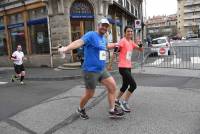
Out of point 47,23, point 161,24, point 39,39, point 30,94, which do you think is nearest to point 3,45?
point 39,39

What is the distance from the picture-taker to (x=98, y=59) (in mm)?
6145

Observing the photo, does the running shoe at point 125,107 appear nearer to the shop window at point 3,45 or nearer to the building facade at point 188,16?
the shop window at point 3,45

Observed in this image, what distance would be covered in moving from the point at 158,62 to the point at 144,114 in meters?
11.5

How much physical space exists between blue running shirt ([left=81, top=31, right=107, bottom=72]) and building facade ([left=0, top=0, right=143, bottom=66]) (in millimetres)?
12425

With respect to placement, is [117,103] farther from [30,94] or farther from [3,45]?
[3,45]

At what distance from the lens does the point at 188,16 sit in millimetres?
123188

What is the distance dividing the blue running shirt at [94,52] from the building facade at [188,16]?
384ft

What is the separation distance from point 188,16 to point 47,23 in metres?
111

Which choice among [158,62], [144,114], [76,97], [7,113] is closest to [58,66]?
[158,62]

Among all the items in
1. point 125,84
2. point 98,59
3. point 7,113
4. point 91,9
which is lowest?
point 7,113

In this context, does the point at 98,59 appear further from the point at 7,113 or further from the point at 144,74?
the point at 144,74

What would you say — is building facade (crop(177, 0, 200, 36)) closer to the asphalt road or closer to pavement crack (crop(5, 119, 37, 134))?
the asphalt road

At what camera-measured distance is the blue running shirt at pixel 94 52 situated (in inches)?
239

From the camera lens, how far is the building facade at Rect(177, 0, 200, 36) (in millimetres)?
120312
